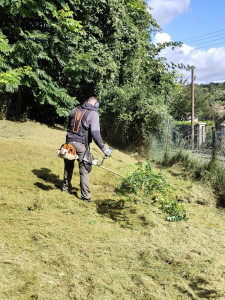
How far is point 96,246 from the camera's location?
4.39 m

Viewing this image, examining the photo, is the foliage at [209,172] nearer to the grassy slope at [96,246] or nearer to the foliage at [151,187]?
the grassy slope at [96,246]

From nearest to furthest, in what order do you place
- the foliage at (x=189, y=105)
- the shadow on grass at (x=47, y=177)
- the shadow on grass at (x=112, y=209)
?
the shadow on grass at (x=112, y=209) < the shadow on grass at (x=47, y=177) < the foliage at (x=189, y=105)

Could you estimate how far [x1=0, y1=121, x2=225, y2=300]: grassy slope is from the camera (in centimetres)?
343

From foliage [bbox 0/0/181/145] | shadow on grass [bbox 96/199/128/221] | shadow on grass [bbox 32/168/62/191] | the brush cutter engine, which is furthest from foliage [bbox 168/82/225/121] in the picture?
the brush cutter engine

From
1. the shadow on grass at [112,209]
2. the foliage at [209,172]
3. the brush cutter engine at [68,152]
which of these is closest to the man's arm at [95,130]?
the brush cutter engine at [68,152]

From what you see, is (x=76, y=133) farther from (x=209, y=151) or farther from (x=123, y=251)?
(x=209, y=151)

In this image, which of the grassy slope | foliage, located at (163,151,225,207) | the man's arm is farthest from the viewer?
foliage, located at (163,151,225,207)

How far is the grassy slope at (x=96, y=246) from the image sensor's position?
343 cm

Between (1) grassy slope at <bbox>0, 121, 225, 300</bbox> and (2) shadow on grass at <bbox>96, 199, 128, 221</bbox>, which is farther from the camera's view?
(2) shadow on grass at <bbox>96, 199, 128, 221</bbox>

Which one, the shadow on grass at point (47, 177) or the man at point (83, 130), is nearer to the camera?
the man at point (83, 130)

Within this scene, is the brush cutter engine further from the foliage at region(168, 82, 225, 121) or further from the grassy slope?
the foliage at region(168, 82, 225, 121)

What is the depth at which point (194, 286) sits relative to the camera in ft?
11.7

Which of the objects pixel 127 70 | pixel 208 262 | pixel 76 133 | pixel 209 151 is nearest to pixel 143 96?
pixel 127 70

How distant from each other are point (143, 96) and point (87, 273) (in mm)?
10281
